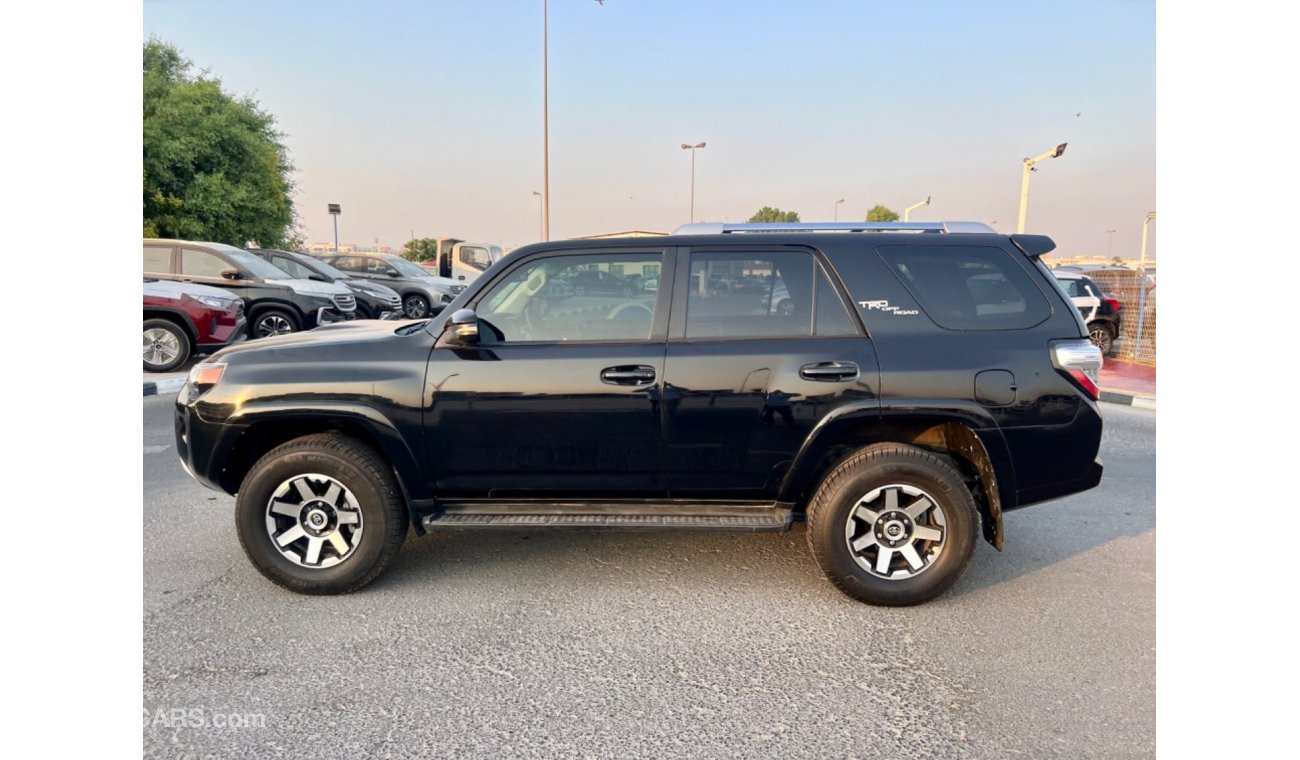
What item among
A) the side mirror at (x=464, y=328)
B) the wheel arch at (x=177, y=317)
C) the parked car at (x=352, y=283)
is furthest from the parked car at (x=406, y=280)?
the side mirror at (x=464, y=328)

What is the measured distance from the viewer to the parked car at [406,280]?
17922mm

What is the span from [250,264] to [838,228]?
35.3 feet

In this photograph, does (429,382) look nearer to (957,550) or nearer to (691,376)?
(691,376)

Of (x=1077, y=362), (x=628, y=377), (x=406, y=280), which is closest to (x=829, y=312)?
(x=628, y=377)

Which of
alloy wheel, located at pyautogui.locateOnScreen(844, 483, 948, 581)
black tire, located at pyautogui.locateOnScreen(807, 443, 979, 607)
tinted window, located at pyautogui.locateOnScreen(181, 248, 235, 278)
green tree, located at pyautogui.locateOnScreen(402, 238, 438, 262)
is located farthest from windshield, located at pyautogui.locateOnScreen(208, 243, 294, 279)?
green tree, located at pyautogui.locateOnScreen(402, 238, 438, 262)

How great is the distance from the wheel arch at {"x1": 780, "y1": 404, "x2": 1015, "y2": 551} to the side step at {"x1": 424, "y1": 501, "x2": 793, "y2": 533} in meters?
0.20

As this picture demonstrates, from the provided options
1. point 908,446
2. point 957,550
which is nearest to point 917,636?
point 957,550

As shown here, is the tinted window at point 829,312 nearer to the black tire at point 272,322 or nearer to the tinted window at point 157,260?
the black tire at point 272,322

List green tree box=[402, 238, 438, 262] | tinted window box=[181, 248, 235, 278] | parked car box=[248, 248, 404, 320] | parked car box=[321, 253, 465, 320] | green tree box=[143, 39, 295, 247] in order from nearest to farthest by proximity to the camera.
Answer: tinted window box=[181, 248, 235, 278] → parked car box=[248, 248, 404, 320] → parked car box=[321, 253, 465, 320] → green tree box=[143, 39, 295, 247] → green tree box=[402, 238, 438, 262]

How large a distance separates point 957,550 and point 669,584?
141cm

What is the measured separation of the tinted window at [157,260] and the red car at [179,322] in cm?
155

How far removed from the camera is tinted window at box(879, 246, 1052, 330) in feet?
11.6

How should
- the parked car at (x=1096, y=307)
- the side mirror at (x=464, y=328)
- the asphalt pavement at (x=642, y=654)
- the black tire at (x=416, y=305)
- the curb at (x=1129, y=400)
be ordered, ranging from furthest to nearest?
the black tire at (x=416, y=305)
the parked car at (x=1096, y=307)
the curb at (x=1129, y=400)
the side mirror at (x=464, y=328)
the asphalt pavement at (x=642, y=654)

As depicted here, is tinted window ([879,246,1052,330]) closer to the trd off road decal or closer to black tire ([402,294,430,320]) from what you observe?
the trd off road decal
